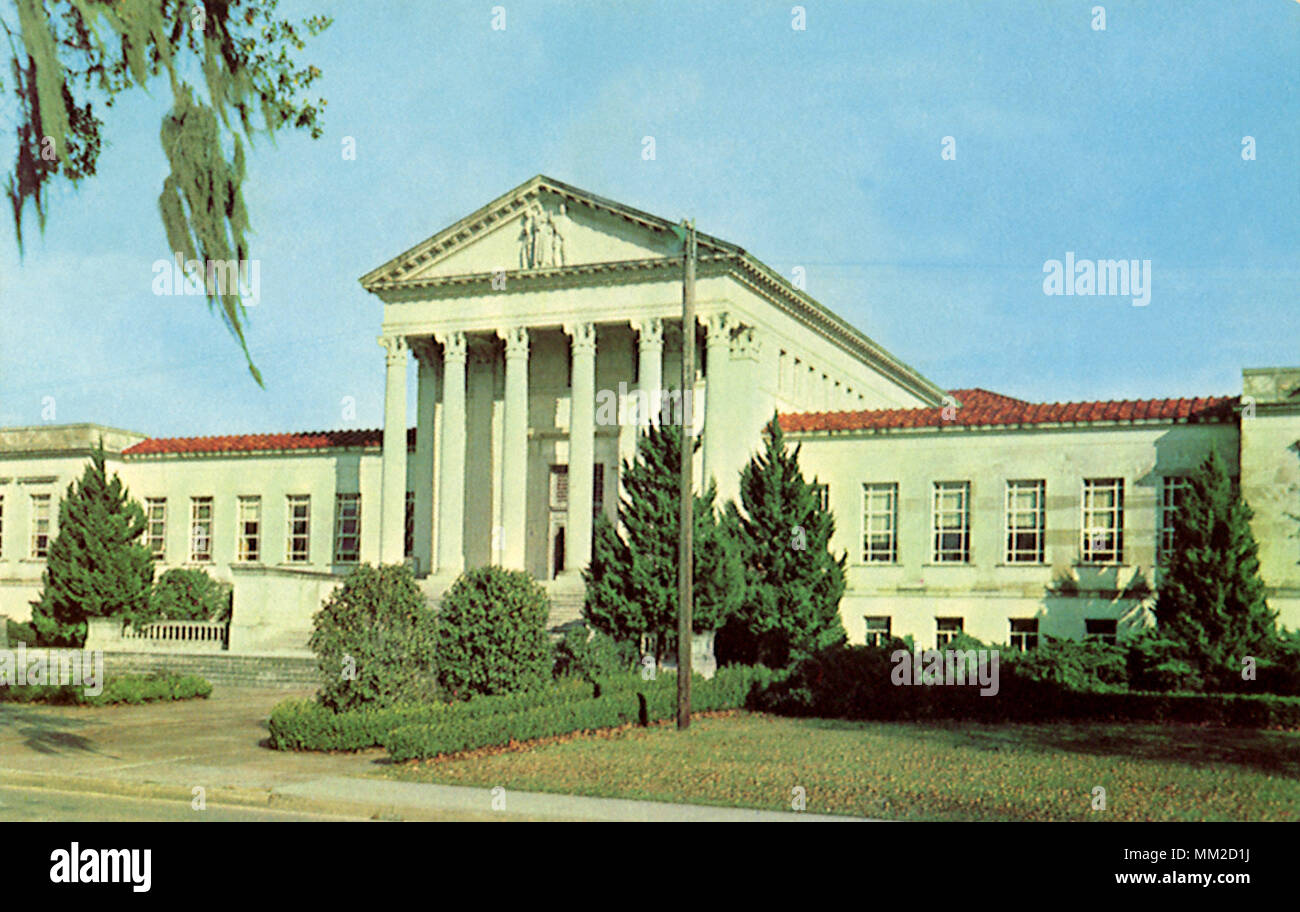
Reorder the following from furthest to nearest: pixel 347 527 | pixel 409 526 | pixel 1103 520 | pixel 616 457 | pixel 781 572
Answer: pixel 347 527 < pixel 409 526 < pixel 616 457 < pixel 1103 520 < pixel 781 572

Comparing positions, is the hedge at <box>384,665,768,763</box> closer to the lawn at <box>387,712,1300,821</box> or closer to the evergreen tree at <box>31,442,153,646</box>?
the lawn at <box>387,712,1300,821</box>

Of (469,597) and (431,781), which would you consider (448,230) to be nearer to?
(469,597)

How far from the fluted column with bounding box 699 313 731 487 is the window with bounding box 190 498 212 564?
22590mm

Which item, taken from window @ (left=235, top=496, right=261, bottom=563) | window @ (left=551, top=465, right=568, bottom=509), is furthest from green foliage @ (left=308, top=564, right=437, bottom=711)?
window @ (left=235, top=496, right=261, bottom=563)

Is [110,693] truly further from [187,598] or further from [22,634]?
[187,598]

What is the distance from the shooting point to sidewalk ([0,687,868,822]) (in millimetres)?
15922

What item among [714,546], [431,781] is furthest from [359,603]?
[714,546]

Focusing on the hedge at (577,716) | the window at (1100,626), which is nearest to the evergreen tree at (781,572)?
the hedge at (577,716)

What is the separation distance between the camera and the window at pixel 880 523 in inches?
1639

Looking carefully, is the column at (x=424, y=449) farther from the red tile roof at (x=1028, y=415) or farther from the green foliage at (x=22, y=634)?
the red tile roof at (x=1028, y=415)

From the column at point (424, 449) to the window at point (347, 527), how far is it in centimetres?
265

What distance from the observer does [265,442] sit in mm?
53562

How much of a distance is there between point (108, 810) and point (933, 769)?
1120cm

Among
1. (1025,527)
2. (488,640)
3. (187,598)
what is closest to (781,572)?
(1025,527)
